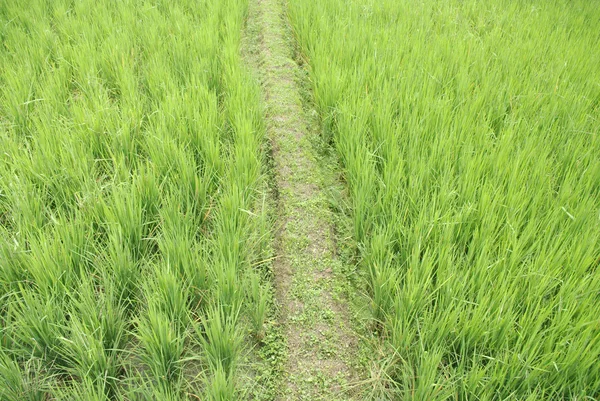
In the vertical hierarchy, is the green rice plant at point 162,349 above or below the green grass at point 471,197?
below

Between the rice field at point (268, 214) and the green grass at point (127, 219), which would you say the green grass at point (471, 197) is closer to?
the rice field at point (268, 214)

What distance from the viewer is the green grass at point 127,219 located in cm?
109

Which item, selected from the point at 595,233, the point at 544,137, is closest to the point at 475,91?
the point at 544,137

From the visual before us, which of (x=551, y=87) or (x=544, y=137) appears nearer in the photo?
(x=544, y=137)

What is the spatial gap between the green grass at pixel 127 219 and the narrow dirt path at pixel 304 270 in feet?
0.34

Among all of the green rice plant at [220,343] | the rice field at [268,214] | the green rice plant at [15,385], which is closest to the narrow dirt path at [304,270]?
the rice field at [268,214]

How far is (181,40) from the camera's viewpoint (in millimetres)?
2445

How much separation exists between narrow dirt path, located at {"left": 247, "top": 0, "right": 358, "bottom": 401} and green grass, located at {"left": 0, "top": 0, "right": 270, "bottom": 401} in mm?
103

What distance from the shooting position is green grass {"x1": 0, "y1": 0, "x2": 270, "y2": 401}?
1.09 m

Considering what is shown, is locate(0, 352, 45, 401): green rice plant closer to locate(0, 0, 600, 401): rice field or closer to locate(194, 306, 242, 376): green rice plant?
locate(0, 0, 600, 401): rice field

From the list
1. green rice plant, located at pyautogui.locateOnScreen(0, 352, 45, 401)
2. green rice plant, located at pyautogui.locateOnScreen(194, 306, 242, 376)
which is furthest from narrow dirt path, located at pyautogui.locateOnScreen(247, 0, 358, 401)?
green rice plant, located at pyautogui.locateOnScreen(0, 352, 45, 401)

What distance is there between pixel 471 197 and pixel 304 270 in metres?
0.64

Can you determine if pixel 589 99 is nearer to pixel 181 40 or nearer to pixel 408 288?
pixel 408 288

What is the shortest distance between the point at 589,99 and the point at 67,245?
7.51 ft
